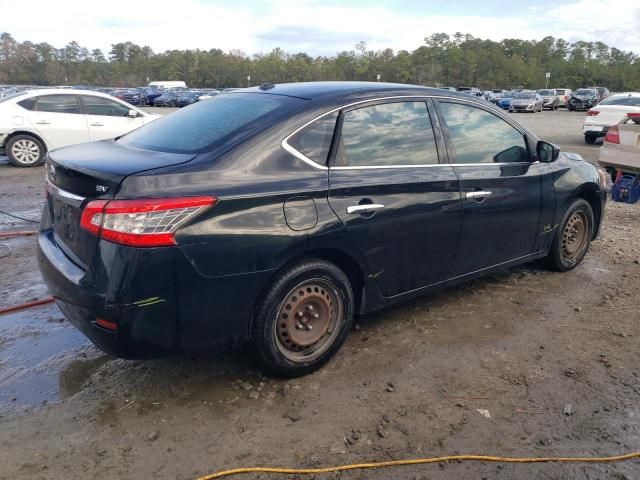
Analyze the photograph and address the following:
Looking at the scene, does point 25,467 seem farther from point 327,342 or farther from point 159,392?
point 327,342

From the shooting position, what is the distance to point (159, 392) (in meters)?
3.18

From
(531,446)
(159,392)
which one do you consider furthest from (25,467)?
(531,446)

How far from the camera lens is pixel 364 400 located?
3.14m

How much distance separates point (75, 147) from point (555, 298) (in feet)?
13.0

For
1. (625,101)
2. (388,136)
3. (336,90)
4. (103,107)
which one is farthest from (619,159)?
(103,107)

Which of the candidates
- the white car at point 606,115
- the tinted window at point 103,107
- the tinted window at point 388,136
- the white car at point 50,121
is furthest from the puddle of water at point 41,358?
the white car at point 606,115

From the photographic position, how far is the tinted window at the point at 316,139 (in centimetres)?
325

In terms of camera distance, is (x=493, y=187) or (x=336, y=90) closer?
(x=336, y=90)

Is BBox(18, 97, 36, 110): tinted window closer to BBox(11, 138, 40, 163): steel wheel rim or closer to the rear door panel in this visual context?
BBox(11, 138, 40, 163): steel wheel rim

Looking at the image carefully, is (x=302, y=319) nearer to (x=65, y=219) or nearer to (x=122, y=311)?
(x=122, y=311)

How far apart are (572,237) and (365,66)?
327 ft

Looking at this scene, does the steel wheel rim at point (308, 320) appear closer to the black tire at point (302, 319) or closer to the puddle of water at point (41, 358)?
the black tire at point (302, 319)

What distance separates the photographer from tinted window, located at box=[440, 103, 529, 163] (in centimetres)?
405

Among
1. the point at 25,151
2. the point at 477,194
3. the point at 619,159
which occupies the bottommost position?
the point at 25,151
